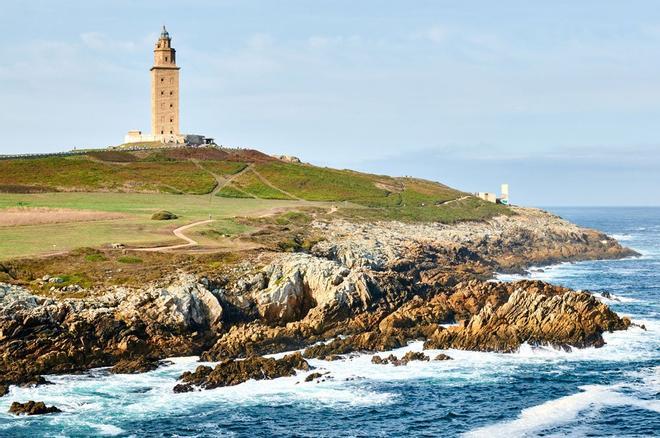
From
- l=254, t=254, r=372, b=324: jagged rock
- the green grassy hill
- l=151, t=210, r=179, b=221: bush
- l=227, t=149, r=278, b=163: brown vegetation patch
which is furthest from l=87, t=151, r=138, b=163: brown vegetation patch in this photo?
l=254, t=254, r=372, b=324: jagged rock

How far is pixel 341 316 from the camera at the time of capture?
58.9 m

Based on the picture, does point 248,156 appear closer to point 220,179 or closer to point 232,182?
point 220,179

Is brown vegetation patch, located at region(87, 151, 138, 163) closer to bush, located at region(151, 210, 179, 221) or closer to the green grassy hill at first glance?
the green grassy hill

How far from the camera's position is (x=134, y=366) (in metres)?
48.6

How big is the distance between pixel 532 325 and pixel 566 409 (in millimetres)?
14573

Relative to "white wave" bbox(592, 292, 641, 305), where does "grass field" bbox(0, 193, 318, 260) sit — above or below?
above

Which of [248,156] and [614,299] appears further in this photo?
[248,156]

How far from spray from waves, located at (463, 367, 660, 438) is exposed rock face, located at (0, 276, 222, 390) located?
796 inches

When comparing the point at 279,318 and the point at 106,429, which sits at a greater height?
the point at 279,318

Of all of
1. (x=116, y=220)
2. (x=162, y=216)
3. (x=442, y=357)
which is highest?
(x=162, y=216)

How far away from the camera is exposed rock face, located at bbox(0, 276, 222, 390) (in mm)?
47438

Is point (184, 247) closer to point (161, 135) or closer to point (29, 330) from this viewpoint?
point (29, 330)

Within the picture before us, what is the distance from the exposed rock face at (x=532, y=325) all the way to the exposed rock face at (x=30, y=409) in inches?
975

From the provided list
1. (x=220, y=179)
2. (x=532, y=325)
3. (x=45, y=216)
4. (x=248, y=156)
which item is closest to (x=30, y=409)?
(x=532, y=325)
